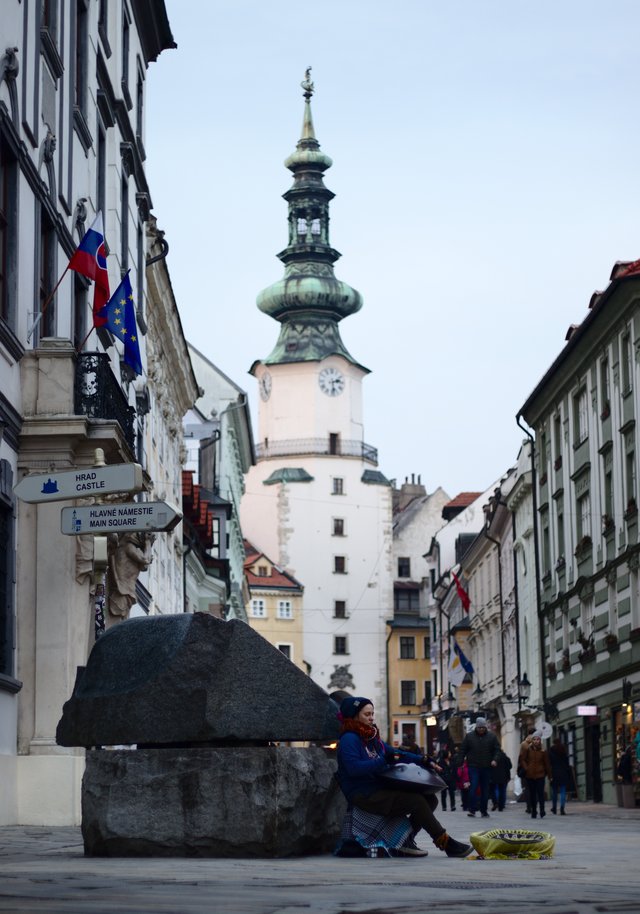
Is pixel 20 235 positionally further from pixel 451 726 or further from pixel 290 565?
pixel 290 565

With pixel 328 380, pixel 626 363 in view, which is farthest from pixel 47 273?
pixel 328 380

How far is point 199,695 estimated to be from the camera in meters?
11.4

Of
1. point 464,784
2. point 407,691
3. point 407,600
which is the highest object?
point 407,600

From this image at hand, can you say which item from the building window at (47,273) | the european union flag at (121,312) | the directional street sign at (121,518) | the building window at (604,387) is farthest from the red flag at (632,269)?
the directional street sign at (121,518)

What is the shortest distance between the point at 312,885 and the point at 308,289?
10603 centimetres

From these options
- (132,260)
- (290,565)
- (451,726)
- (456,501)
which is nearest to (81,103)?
(132,260)

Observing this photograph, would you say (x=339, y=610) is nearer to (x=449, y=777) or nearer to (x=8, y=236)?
(x=449, y=777)

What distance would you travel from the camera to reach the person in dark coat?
30.4 m

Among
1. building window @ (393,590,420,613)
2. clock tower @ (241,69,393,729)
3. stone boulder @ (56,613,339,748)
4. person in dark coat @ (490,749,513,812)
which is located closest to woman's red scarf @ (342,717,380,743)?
stone boulder @ (56,613,339,748)

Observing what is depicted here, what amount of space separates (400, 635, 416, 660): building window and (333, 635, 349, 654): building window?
Result: 12.7ft

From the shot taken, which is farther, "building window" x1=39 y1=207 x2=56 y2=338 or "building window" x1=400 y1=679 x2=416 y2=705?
"building window" x1=400 y1=679 x2=416 y2=705

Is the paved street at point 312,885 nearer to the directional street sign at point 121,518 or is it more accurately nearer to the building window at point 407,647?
the directional street sign at point 121,518

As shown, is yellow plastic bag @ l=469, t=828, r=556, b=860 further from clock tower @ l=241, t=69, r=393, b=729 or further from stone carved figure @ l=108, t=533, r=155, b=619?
clock tower @ l=241, t=69, r=393, b=729

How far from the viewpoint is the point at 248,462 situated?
9456 cm
